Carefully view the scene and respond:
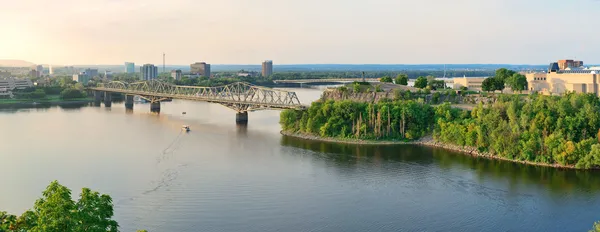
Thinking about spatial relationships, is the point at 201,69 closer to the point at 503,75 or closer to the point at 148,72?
the point at 148,72

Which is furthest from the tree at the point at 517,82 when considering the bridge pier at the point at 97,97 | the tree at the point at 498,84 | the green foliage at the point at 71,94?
the green foliage at the point at 71,94

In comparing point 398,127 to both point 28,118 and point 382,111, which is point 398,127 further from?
point 28,118

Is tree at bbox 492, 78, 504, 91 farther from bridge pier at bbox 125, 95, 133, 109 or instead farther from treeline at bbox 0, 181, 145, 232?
treeline at bbox 0, 181, 145, 232

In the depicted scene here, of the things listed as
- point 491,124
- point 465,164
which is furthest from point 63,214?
point 491,124

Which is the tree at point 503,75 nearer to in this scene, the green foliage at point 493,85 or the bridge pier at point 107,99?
the green foliage at point 493,85

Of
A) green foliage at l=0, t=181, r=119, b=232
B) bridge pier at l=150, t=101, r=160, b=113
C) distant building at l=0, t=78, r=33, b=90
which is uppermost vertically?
distant building at l=0, t=78, r=33, b=90

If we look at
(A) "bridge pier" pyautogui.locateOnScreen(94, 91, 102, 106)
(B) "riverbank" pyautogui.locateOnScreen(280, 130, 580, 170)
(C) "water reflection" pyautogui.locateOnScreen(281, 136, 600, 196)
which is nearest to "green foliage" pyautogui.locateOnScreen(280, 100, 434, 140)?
(B) "riverbank" pyautogui.locateOnScreen(280, 130, 580, 170)
